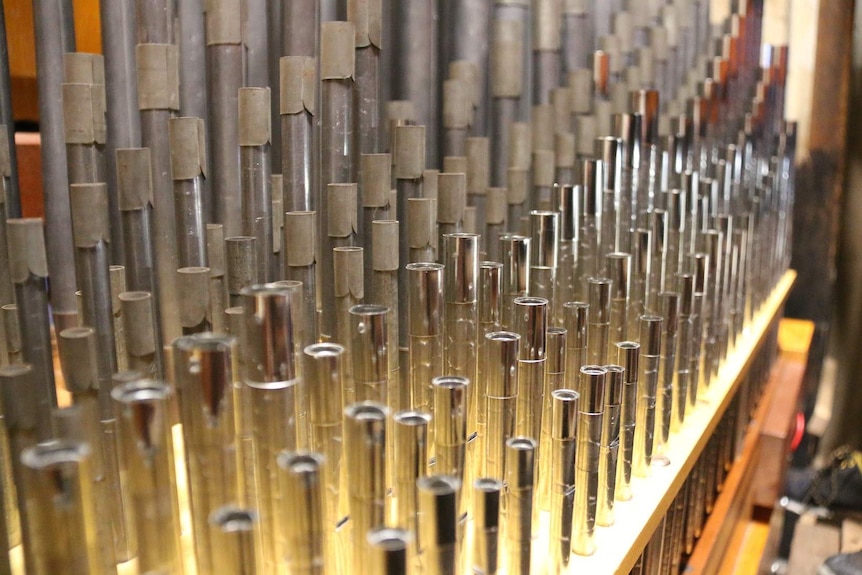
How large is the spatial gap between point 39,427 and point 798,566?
8.34 feet

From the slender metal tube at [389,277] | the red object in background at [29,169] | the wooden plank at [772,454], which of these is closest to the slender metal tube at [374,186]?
the slender metal tube at [389,277]

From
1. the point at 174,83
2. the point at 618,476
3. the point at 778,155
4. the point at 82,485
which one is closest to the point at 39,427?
the point at 82,485

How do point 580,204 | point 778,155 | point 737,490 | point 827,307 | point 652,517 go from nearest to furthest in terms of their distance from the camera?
point 652,517 → point 580,204 → point 737,490 → point 778,155 → point 827,307

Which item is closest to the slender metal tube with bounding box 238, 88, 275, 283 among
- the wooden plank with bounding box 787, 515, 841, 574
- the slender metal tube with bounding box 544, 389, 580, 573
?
the slender metal tube with bounding box 544, 389, 580, 573

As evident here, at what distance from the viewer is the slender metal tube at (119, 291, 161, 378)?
2.15 ft

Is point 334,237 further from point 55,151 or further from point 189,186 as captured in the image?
point 55,151

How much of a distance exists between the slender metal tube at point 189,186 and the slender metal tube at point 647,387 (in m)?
0.65

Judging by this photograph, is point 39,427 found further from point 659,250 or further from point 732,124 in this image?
point 732,124

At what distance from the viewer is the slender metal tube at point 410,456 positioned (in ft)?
2.02

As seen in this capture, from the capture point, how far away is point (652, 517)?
1.03 m

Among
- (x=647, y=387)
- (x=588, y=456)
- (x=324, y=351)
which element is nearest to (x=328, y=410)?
(x=324, y=351)

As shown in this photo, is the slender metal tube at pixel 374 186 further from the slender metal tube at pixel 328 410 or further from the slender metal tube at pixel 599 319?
the slender metal tube at pixel 599 319

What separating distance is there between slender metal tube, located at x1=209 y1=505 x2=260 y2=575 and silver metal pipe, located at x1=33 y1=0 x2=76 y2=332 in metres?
0.35

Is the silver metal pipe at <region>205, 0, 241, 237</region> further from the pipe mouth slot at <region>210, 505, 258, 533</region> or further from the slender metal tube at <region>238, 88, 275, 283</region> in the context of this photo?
the pipe mouth slot at <region>210, 505, 258, 533</region>
